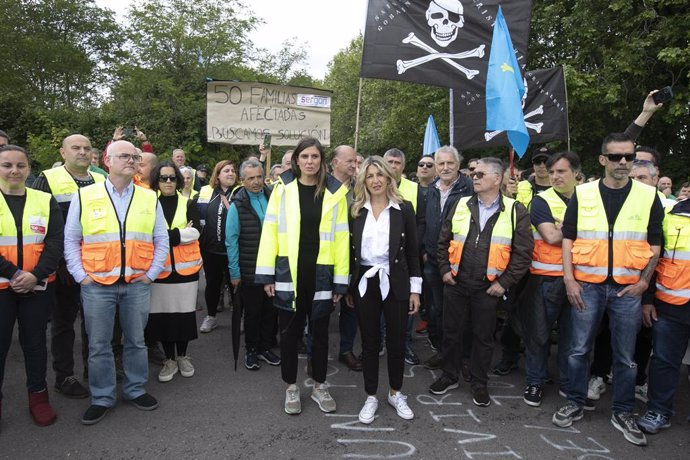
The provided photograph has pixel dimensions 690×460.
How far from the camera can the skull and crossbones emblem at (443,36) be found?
6.06 meters

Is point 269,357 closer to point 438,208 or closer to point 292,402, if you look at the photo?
point 292,402

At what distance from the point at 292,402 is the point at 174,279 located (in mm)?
1547

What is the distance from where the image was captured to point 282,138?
750 centimetres

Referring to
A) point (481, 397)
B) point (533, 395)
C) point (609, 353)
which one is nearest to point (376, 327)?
point (481, 397)

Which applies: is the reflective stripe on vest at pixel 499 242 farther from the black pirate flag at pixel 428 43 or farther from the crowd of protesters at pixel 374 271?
the black pirate flag at pixel 428 43

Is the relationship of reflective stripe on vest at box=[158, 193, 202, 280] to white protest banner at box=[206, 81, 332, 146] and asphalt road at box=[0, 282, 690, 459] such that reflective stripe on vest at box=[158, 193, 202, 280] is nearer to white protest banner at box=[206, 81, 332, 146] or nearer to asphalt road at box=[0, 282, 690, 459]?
asphalt road at box=[0, 282, 690, 459]

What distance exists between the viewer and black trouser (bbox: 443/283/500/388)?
385 centimetres

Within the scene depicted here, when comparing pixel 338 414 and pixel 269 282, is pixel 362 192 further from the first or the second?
pixel 338 414

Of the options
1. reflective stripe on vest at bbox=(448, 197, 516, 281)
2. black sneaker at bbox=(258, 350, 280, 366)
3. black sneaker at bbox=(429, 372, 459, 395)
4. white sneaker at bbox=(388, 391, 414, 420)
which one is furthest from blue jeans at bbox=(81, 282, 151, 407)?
reflective stripe on vest at bbox=(448, 197, 516, 281)

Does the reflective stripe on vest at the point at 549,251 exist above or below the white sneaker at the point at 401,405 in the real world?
above

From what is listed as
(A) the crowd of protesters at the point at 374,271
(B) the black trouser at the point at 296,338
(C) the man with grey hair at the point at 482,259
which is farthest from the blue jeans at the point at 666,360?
(B) the black trouser at the point at 296,338

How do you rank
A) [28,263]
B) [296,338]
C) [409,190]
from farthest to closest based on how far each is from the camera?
[409,190], [296,338], [28,263]

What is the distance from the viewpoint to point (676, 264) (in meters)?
3.44

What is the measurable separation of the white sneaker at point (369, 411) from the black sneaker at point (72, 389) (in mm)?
2305
